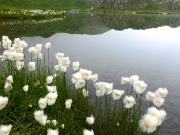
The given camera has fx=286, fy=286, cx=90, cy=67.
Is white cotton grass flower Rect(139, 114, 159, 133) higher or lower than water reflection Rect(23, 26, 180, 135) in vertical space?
higher

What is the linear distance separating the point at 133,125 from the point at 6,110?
3.58 metres

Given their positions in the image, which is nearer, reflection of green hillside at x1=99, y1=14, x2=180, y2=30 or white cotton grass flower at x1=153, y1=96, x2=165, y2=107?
white cotton grass flower at x1=153, y1=96, x2=165, y2=107

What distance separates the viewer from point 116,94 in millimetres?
6793

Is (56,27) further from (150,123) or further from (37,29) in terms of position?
(150,123)

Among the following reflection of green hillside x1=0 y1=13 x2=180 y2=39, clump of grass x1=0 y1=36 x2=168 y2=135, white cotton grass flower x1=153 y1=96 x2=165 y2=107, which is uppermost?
white cotton grass flower x1=153 y1=96 x2=165 y2=107

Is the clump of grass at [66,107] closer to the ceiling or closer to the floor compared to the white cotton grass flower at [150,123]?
closer to the floor

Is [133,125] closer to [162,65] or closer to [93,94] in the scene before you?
[93,94]

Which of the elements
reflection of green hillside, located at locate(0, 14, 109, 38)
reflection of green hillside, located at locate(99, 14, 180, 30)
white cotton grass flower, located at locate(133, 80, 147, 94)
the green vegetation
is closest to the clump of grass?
white cotton grass flower, located at locate(133, 80, 147, 94)

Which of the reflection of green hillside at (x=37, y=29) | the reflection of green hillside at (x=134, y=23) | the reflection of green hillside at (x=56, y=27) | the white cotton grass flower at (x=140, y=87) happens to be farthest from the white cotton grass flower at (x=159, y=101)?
the reflection of green hillside at (x=134, y=23)

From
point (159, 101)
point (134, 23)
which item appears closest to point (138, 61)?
point (159, 101)

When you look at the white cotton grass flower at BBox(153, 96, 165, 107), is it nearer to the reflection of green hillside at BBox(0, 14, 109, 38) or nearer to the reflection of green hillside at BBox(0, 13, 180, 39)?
the reflection of green hillside at BBox(0, 13, 180, 39)

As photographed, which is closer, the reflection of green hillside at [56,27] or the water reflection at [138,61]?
the water reflection at [138,61]

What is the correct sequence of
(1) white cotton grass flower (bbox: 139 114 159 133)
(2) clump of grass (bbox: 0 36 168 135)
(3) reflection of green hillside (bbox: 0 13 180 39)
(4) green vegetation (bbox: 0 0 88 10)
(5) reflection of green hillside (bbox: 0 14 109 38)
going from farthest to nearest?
1. (4) green vegetation (bbox: 0 0 88 10)
2. (3) reflection of green hillside (bbox: 0 13 180 39)
3. (5) reflection of green hillside (bbox: 0 14 109 38)
4. (2) clump of grass (bbox: 0 36 168 135)
5. (1) white cotton grass flower (bbox: 139 114 159 133)

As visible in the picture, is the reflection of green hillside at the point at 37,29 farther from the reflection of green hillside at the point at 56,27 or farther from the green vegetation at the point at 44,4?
the green vegetation at the point at 44,4
